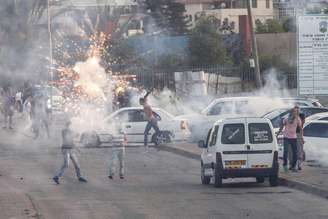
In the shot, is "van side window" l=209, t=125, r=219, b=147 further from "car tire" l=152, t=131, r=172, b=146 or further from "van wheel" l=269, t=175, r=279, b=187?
"car tire" l=152, t=131, r=172, b=146

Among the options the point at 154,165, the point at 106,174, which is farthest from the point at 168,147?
the point at 106,174

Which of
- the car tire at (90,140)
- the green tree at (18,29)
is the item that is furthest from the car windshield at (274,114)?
the green tree at (18,29)

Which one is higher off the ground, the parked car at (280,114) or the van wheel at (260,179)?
the parked car at (280,114)

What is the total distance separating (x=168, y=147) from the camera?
3631cm

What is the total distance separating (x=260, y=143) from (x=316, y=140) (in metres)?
5.62

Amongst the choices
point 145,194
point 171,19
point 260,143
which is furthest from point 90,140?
point 171,19

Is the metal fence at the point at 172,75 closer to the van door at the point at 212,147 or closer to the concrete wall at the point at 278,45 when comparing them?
the concrete wall at the point at 278,45

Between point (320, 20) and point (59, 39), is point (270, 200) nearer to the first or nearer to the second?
point (320, 20)

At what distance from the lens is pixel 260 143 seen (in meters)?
24.2

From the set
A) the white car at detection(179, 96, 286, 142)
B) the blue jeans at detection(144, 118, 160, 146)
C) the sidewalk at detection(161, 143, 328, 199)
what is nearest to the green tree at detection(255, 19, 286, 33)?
the white car at detection(179, 96, 286, 142)

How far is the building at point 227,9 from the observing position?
77750 mm

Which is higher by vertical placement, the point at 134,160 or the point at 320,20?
the point at 320,20

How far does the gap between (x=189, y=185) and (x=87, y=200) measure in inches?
162

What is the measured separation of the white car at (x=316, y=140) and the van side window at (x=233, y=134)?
17.6 ft
